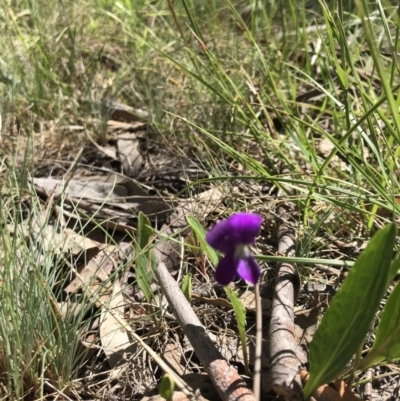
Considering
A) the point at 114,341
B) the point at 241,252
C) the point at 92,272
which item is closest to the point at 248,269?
the point at 241,252

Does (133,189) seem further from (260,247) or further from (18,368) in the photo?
(18,368)

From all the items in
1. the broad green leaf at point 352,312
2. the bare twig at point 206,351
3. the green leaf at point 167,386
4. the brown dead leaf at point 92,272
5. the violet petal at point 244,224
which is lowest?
the brown dead leaf at point 92,272

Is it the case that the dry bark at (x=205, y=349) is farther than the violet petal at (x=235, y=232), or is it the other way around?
the dry bark at (x=205, y=349)

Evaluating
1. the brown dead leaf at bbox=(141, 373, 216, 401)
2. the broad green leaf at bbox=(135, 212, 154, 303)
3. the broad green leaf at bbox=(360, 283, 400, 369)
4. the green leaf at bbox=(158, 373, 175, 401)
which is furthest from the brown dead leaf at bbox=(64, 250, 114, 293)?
the broad green leaf at bbox=(360, 283, 400, 369)

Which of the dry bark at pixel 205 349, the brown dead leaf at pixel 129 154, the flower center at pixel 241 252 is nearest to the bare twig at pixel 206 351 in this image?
the dry bark at pixel 205 349

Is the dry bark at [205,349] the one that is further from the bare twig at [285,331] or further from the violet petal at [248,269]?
the violet petal at [248,269]

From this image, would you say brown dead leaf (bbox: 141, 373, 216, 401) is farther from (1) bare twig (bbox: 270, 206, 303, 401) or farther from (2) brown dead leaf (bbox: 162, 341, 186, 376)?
(1) bare twig (bbox: 270, 206, 303, 401)

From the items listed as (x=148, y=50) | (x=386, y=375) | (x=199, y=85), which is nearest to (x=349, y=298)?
(x=386, y=375)
